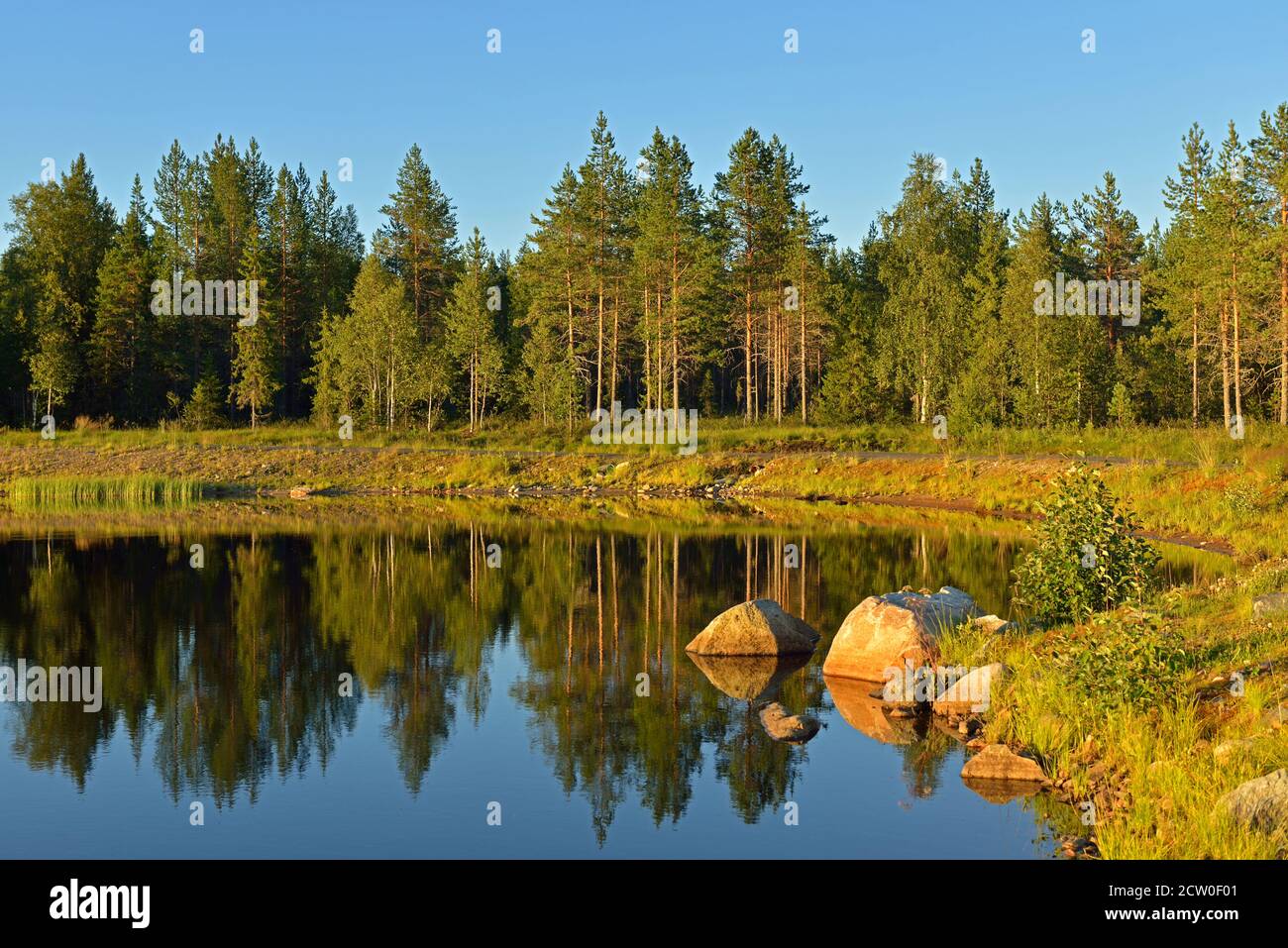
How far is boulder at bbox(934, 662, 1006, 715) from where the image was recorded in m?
15.0

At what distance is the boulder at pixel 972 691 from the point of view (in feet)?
49.3

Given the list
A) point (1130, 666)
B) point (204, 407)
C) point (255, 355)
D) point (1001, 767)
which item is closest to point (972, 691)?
point (1001, 767)

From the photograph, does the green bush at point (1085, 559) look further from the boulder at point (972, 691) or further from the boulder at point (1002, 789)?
the boulder at point (1002, 789)

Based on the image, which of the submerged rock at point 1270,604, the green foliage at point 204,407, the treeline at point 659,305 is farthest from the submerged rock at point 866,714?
the green foliage at point 204,407

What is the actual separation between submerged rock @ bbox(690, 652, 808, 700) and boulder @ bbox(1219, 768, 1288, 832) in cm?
795

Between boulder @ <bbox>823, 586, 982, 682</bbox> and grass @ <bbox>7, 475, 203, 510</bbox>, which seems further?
grass @ <bbox>7, 475, 203, 510</bbox>

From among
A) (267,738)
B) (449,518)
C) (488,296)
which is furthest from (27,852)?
(488,296)

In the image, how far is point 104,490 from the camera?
56.3 meters

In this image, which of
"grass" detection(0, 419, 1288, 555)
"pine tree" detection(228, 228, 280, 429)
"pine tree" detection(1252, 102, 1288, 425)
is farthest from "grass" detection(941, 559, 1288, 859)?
"pine tree" detection(228, 228, 280, 429)

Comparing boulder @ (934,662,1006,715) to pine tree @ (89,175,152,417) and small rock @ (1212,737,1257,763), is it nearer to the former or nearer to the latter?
small rock @ (1212,737,1257,763)

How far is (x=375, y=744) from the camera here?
48.8 ft

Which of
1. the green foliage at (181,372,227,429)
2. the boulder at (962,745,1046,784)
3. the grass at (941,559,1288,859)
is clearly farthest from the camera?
the green foliage at (181,372,227,429)

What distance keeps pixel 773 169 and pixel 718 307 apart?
9.75 metres

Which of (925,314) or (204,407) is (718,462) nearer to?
(925,314)
